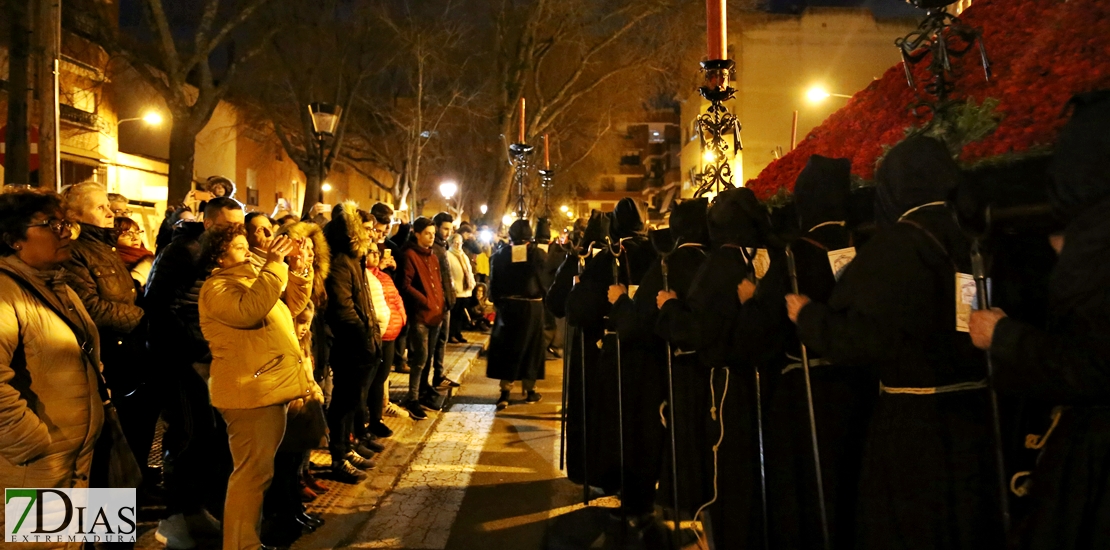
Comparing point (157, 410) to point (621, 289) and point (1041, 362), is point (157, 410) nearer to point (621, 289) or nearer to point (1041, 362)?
point (621, 289)

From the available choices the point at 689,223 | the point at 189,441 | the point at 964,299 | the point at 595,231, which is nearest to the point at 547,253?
the point at 595,231

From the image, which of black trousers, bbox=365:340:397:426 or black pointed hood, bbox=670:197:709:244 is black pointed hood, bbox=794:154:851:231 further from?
black trousers, bbox=365:340:397:426

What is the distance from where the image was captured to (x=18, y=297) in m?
3.32

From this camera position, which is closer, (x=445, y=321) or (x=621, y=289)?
(x=621, y=289)

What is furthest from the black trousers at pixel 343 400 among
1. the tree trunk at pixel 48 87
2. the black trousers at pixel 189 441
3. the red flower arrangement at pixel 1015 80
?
the red flower arrangement at pixel 1015 80

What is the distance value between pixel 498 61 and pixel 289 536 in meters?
17.7

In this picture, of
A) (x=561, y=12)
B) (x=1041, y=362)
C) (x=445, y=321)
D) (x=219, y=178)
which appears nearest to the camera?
(x=1041, y=362)

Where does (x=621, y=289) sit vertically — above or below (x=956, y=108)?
below

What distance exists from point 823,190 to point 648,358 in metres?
2.02

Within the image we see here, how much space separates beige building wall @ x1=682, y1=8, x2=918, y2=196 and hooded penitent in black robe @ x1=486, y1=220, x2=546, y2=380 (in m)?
24.3

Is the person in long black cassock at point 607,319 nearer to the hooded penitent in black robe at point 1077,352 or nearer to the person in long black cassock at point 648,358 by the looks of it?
the person in long black cassock at point 648,358

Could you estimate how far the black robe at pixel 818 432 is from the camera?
337cm

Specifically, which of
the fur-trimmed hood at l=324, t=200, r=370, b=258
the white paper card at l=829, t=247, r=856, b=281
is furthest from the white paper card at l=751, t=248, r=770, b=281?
the fur-trimmed hood at l=324, t=200, r=370, b=258

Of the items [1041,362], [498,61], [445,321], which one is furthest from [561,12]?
[1041,362]
